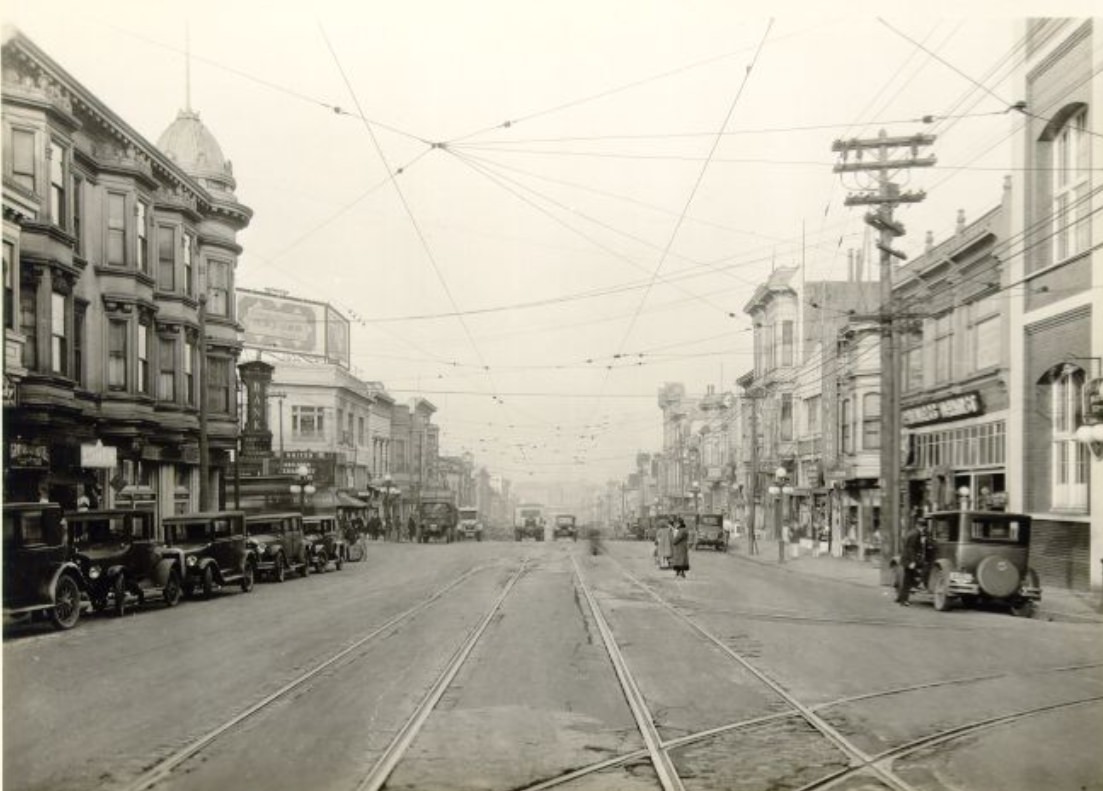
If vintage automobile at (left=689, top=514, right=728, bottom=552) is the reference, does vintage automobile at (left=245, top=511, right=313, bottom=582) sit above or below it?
above

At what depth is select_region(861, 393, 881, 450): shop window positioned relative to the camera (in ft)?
128

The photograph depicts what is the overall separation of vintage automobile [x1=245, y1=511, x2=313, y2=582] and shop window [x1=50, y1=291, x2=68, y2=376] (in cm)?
781

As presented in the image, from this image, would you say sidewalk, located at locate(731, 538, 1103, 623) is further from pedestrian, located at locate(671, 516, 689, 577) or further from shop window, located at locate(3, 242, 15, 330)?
shop window, located at locate(3, 242, 15, 330)

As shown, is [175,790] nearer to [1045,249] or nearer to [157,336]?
[157,336]

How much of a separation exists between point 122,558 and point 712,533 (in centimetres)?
3431

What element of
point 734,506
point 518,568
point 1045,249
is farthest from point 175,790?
point 734,506

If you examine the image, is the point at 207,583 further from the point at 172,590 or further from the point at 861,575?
the point at 861,575

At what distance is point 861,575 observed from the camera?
94.5 feet

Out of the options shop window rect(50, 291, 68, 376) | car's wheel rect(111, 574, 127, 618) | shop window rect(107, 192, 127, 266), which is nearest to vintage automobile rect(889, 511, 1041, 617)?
car's wheel rect(111, 574, 127, 618)

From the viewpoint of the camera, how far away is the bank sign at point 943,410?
1122 inches

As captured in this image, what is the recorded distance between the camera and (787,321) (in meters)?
35.0

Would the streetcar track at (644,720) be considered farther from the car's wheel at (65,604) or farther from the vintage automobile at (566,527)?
the vintage automobile at (566,527)

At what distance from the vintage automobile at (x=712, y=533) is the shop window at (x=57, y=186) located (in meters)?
36.1

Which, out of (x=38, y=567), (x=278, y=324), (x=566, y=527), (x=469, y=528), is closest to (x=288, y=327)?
(x=278, y=324)
